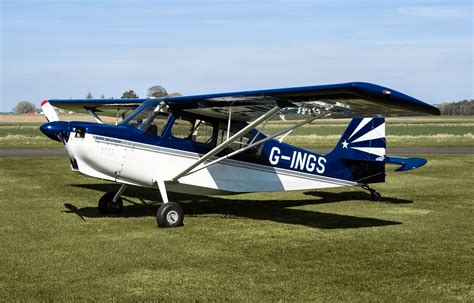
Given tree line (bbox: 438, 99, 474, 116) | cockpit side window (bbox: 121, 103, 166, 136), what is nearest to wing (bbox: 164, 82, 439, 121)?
cockpit side window (bbox: 121, 103, 166, 136)

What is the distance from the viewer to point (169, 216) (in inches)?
397

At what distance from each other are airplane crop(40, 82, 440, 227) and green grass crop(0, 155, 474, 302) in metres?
0.63

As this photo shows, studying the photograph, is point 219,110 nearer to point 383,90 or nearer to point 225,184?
point 225,184

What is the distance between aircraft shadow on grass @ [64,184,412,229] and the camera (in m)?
10.7

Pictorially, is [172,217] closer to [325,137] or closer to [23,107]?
[325,137]

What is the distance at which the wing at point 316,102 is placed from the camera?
805cm

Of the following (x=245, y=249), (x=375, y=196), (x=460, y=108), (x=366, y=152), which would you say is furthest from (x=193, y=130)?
(x=460, y=108)

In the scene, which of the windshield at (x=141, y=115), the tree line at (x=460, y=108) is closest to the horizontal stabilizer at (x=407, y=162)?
the windshield at (x=141, y=115)

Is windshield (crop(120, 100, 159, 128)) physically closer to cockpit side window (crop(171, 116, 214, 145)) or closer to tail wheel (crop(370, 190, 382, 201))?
cockpit side window (crop(171, 116, 214, 145))

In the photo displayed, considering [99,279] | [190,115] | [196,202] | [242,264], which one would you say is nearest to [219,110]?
[190,115]

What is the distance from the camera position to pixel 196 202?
13.4 m

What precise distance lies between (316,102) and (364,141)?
411 cm

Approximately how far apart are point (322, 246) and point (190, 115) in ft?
12.6

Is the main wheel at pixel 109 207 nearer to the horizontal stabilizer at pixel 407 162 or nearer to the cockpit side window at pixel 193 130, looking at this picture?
the cockpit side window at pixel 193 130
